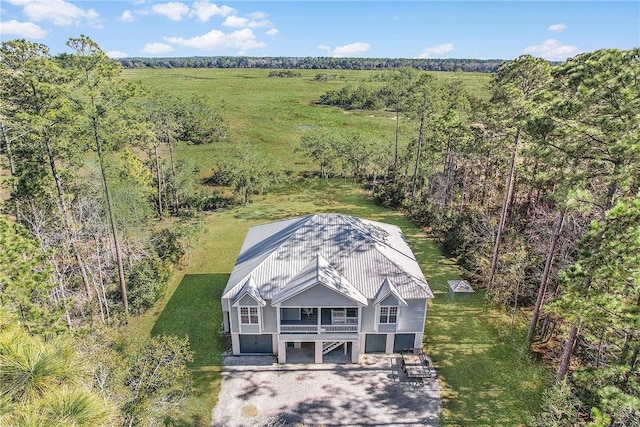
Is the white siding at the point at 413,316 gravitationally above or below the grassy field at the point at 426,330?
above

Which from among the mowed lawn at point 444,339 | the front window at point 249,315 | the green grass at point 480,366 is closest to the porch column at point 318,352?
the front window at point 249,315

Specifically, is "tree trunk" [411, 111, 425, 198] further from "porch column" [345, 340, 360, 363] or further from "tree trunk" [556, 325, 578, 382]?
"tree trunk" [556, 325, 578, 382]

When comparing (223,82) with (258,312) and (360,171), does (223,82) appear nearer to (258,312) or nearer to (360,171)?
(360,171)

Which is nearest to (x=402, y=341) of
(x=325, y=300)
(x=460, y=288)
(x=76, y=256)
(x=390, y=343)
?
(x=390, y=343)

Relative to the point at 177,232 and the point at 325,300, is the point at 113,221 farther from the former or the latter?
the point at 325,300

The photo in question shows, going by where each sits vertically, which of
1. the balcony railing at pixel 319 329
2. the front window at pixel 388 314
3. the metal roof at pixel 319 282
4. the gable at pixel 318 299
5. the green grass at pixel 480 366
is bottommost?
the green grass at pixel 480 366

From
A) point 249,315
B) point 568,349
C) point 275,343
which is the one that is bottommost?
point 275,343

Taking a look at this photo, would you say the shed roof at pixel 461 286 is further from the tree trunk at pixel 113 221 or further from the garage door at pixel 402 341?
the tree trunk at pixel 113 221
